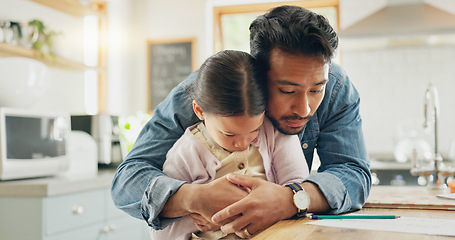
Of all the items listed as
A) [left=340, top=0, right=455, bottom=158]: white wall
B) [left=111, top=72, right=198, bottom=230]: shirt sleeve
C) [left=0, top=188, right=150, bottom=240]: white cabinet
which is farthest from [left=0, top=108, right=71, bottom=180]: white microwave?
[left=340, top=0, right=455, bottom=158]: white wall

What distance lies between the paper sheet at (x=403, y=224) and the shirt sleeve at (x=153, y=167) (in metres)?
0.35

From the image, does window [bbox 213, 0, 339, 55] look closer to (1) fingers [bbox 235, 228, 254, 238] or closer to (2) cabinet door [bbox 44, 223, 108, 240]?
(2) cabinet door [bbox 44, 223, 108, 240]

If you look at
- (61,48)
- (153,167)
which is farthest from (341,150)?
(61,48)

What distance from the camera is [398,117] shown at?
463 cm

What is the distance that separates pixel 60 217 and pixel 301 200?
5.86 ft

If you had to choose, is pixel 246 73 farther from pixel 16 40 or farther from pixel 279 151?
pixel 16 40

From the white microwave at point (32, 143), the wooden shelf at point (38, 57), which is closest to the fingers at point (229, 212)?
the white microwave at point (32, 143)

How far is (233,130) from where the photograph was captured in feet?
3.83

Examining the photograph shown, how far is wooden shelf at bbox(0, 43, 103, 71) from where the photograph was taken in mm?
3172

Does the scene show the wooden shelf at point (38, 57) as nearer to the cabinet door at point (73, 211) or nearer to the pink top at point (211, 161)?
the cabinet door at point (73, 211)

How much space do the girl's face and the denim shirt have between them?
0.16m

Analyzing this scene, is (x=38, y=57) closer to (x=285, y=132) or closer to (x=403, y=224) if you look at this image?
(x=285, y=132)

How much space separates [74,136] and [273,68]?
2.29m

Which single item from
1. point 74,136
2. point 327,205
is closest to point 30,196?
point 74,136
